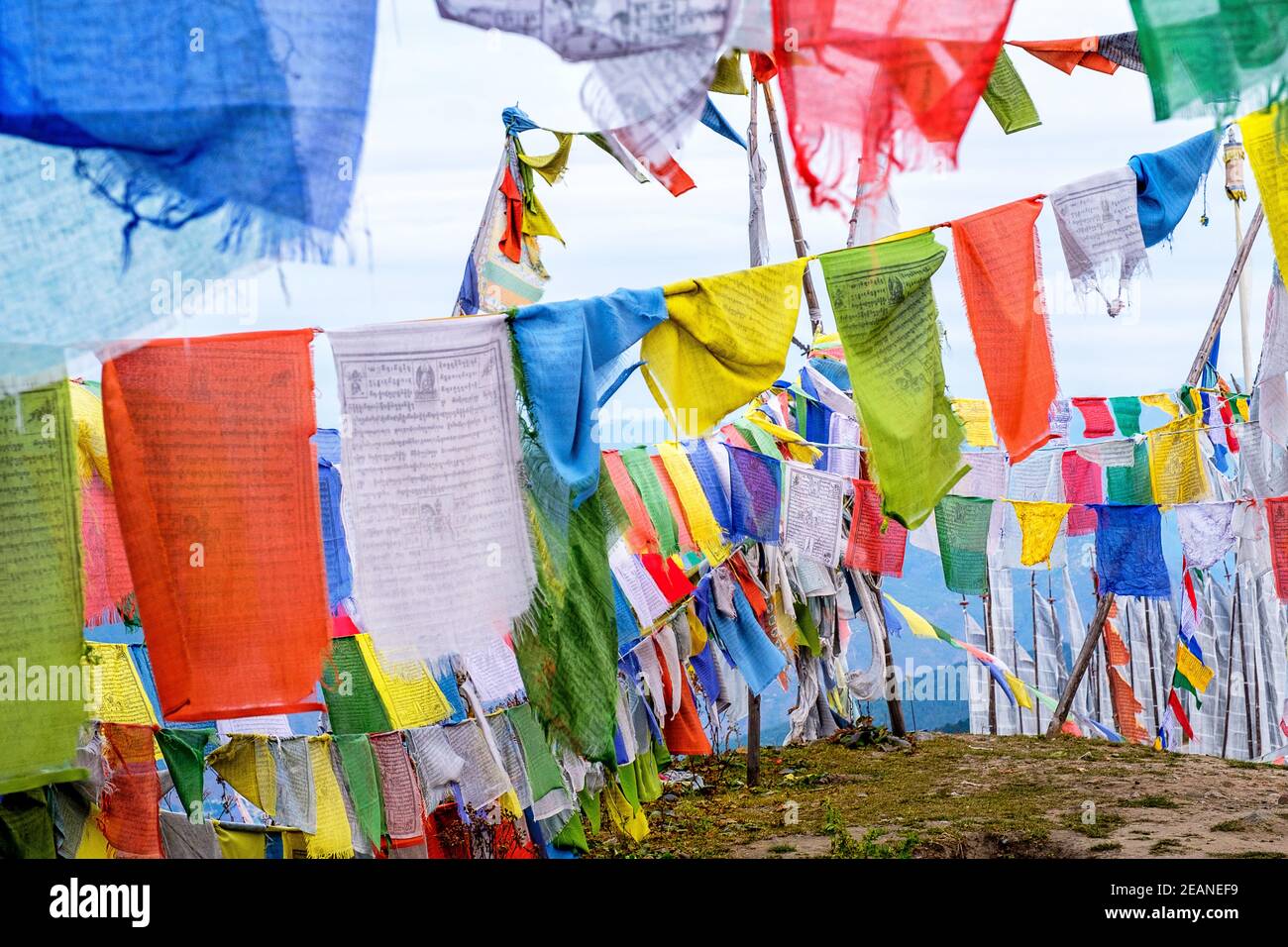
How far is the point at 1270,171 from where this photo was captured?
14.6 feet

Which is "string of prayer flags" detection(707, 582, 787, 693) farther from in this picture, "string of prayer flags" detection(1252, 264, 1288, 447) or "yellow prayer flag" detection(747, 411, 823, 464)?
"string of prayer flags" detection(1252, 264, 1288, 447)

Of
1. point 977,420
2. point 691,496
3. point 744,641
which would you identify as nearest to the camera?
point 691,496

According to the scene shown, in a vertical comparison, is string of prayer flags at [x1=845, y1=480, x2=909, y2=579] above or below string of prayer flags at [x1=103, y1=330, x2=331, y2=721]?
below

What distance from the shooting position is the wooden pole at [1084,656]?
31.1ft

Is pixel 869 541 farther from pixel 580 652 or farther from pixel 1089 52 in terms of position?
pixel 580 652

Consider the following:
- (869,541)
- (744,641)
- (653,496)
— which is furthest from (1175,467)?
(653,496)

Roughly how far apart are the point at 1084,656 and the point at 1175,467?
1693mm

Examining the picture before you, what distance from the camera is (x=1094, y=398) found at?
1341cm

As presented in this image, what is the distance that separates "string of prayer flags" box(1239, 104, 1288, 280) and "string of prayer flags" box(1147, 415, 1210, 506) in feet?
15.7

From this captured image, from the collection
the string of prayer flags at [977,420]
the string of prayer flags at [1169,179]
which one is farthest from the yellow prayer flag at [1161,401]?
the string of prayer flags at [1169,179]

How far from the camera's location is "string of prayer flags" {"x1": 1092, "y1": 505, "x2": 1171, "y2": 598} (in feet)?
27.5

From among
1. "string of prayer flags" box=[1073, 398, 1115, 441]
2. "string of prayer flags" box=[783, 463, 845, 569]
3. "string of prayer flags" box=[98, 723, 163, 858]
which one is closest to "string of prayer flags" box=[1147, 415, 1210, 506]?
"string of prayer flags" box=[783, 463, 845, 569]

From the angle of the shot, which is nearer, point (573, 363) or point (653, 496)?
point (573, 363)
